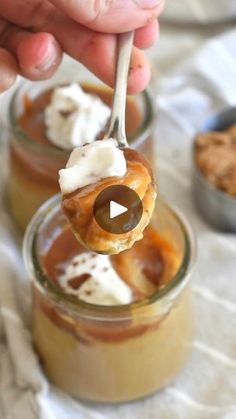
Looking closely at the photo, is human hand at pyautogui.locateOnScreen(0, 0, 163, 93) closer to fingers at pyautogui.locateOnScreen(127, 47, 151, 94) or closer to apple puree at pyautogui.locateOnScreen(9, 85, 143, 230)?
fingers at pyautogui.locateOnScreen(127, 47, 151, 94)

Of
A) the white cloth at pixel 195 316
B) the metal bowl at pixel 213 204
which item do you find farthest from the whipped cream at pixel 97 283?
the metal bowl at pixel 213 204

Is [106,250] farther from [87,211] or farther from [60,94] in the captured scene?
[60,94]

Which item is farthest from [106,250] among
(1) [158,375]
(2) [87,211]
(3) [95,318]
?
(1) [158,375]

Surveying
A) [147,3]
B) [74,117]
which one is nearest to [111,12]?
[147,3]

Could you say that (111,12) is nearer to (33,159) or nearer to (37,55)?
(37,55)

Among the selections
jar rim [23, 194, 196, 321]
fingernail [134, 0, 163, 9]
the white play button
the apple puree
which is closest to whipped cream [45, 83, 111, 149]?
the apple puree
